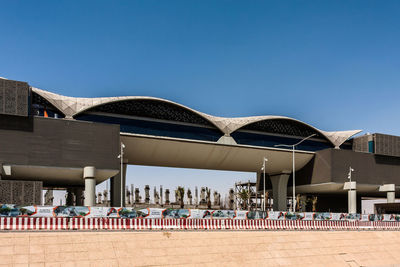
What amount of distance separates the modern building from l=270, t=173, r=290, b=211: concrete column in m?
0.17

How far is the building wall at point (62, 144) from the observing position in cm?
4251

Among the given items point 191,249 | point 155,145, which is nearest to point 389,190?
point 155,145

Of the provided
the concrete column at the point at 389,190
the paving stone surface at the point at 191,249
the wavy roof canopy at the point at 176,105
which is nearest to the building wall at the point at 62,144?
the wavy roof canopy at the point at 176,105

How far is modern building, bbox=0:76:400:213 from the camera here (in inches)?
1709

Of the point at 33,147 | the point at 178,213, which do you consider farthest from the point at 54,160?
the point at 178,213

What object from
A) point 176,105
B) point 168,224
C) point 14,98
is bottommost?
point 168,224

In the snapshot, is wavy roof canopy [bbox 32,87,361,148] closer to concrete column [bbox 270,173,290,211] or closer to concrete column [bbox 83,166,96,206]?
concrete column [bbox 83,166,96,206]

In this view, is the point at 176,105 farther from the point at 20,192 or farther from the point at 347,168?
the point at 347,168

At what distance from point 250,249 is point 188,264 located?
5090mm

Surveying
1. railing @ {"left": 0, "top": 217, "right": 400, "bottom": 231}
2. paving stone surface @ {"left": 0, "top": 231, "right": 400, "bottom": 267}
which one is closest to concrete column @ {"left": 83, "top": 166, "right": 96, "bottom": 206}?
railing @ {"left": 0, "top": 217, "right": 400, "bottom": 231}

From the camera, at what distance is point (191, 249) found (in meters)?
23.6

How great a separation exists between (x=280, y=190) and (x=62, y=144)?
3941cm

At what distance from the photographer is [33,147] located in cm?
4334

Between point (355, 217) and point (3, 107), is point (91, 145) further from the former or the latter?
point (355, 217)
